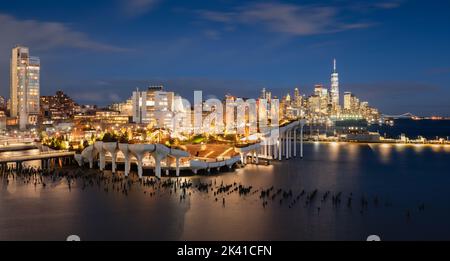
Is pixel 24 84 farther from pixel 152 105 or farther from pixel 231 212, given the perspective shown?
pixel 231 212

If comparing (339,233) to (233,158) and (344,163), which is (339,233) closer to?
(233,158)

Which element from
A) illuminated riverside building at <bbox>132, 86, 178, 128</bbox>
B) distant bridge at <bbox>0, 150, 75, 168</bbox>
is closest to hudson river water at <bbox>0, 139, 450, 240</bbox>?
distant bridge at <bbox>0, 150, 75, 168</bbox>

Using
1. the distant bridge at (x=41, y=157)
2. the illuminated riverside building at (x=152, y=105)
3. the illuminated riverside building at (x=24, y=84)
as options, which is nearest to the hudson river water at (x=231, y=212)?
the distant bridge at (x=41, y=157)

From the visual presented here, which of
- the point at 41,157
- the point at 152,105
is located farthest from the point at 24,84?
the point at 41,157

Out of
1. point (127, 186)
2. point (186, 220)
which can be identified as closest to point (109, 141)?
point (127, 186)

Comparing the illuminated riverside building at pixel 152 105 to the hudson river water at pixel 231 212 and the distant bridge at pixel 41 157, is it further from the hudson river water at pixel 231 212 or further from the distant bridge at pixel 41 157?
the hudson river water at pixel 231 212
